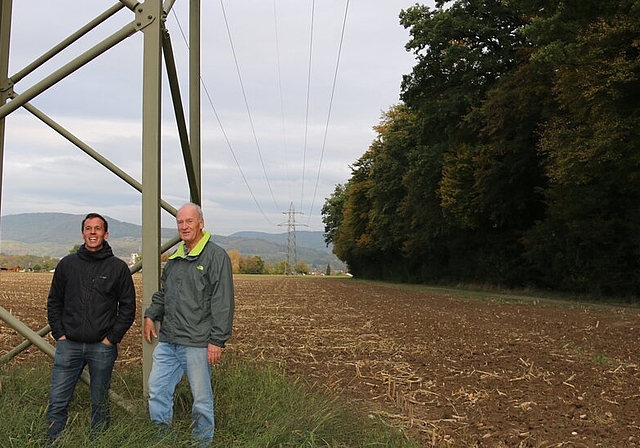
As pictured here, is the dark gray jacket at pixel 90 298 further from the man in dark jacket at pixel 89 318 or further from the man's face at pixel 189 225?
the man's face at pixel 189 225

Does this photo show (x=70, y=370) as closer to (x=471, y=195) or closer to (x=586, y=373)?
(x=586, y=373)

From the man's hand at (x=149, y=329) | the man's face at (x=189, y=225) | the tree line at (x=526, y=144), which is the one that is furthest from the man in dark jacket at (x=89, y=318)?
the tree line at (x=526, y=144)

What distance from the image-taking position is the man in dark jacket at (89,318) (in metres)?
4.65

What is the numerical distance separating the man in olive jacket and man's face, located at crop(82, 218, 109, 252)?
522mm

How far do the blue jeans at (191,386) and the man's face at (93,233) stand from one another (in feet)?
2.81

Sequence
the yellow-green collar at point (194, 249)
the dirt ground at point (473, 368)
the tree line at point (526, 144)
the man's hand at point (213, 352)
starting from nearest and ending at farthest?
1. the man's hand at point (213, 352)
2. the yellow-green collar at point (194, 249)
3. the dirt ground at point (473, 368)
4. the tree line at point (526, 144)

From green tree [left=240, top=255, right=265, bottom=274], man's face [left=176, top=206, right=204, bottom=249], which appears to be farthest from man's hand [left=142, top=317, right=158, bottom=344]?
green tree [left=240, top=255, right=265, bottom=274]

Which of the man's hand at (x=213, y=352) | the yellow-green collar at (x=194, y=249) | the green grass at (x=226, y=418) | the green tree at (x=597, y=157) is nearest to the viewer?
the green grass at (x=226, y=418)

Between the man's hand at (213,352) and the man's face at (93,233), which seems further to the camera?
the man's face at (93,233)

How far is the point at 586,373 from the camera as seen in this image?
8.79 metres

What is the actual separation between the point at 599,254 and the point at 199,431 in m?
23.4

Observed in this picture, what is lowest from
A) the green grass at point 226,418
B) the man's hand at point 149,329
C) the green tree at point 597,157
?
the green grass at point 226,418

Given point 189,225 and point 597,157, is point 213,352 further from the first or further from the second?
point 597,157

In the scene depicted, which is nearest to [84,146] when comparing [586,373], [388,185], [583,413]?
[583,413]
